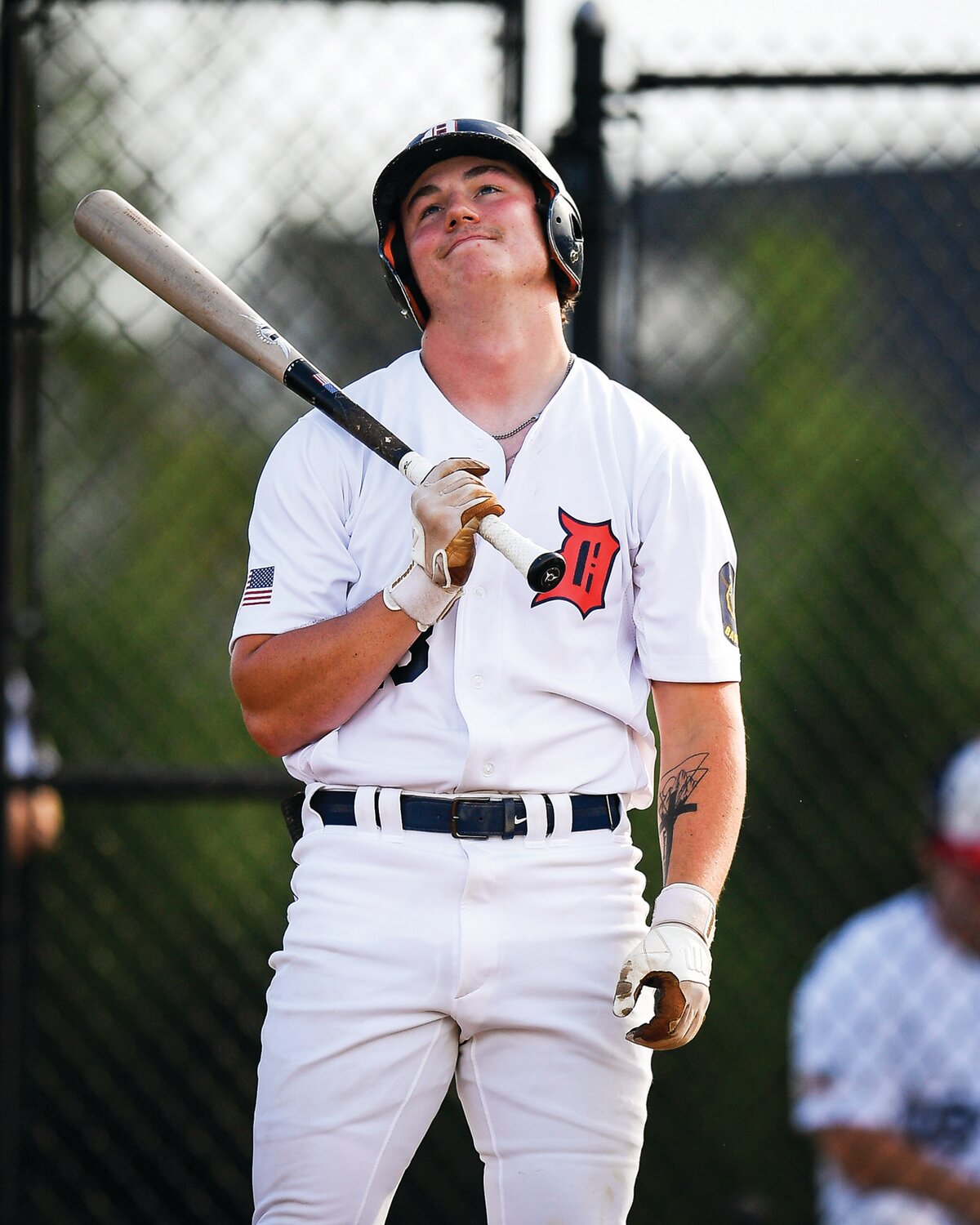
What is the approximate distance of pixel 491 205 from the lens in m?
2.05

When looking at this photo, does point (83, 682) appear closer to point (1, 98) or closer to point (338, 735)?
point (1, 98)

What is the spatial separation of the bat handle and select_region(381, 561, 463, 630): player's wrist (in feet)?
0.27

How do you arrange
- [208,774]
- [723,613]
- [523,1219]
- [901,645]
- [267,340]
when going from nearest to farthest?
[523,1219] < [723,613] < [267,340] < [208,774] < [901,645]

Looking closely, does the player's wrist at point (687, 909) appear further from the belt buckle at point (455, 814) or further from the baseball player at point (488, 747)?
the belt buckle at point (455, 814)

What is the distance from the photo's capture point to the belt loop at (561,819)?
187 centimetres

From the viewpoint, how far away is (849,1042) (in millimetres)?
3168

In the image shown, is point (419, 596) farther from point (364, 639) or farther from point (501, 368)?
point (501, 368)

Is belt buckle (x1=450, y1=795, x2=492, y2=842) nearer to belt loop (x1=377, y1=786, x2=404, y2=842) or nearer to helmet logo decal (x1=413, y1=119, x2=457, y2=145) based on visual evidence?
belt loop (x1=377, y1=786, x2=404, y2=842)

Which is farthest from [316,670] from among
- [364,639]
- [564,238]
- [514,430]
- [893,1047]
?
[893,1047]

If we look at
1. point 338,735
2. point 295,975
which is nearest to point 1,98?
point 338,735

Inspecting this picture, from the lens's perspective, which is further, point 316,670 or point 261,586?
point 261,586

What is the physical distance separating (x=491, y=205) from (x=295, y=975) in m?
1.08

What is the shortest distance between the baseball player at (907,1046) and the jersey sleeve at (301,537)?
70.3 inches

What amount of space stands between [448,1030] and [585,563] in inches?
24.8
